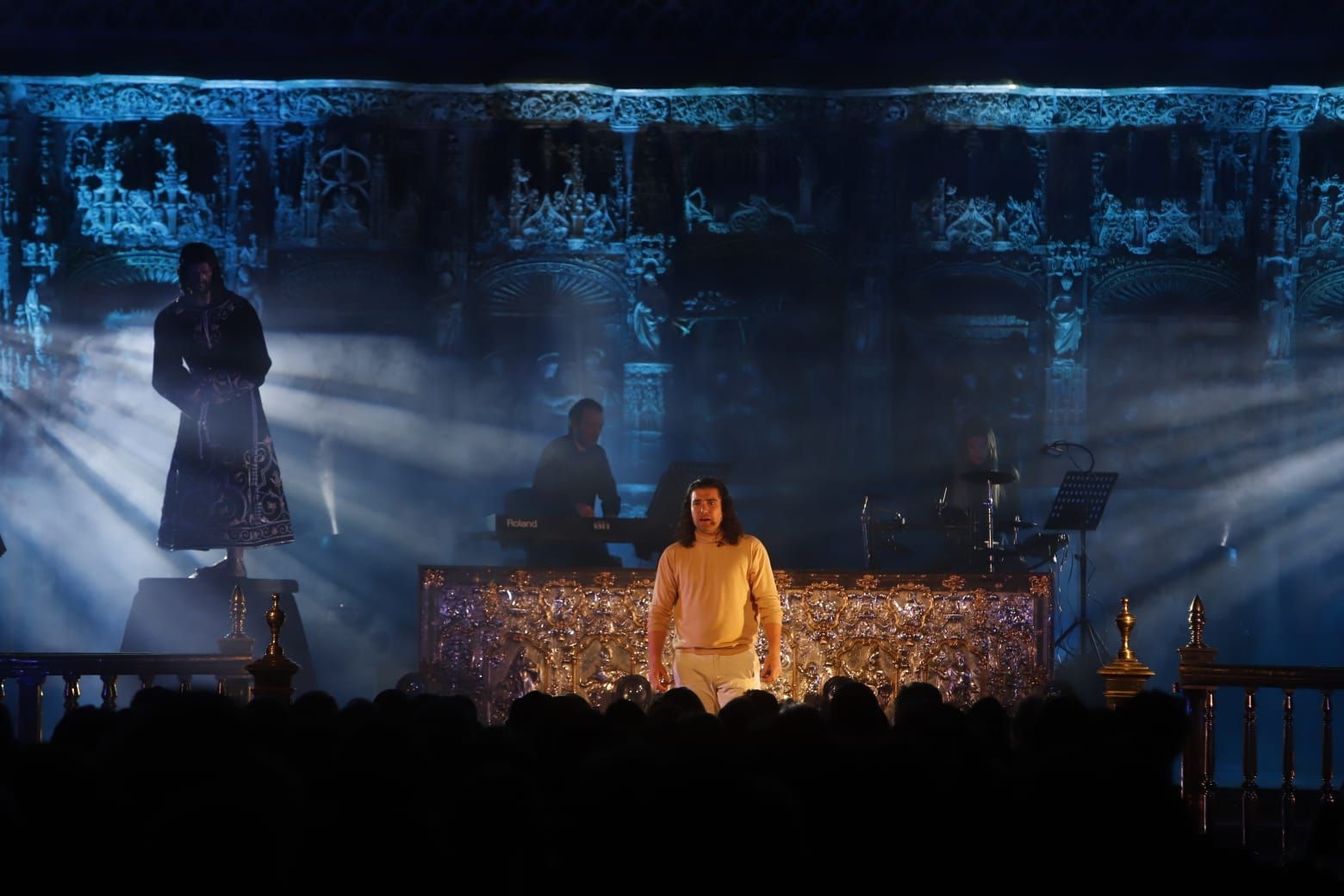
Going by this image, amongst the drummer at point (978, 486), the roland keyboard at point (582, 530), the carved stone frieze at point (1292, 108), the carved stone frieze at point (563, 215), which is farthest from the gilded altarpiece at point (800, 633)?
the carved stone frieze at point (1292, 108)

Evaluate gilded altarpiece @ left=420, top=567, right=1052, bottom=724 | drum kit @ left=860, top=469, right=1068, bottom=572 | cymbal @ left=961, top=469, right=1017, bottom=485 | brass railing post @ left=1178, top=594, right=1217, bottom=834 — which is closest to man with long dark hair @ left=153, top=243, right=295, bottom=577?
gilded altarpiece @ left=420, top=567, right=1052, bottom=724

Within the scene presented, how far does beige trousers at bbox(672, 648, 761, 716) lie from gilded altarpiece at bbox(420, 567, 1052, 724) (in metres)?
1.34

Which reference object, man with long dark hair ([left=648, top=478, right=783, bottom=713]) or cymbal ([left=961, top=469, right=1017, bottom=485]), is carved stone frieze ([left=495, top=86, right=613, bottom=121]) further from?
man with long dark hair ([left=648, top=478, right=783, bottom=713])

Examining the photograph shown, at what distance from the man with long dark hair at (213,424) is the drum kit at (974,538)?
421 centimetres

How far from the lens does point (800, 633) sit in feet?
31.9

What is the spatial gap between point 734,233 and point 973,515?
169 inches

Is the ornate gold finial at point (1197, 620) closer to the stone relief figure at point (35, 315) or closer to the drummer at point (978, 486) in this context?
the drummer at point (978, 486)

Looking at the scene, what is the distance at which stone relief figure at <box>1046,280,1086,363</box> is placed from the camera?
1480 cm

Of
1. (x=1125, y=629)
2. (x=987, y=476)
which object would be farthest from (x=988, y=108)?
(x=1125, y=629)

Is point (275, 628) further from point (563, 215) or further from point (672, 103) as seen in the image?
point (672, 103)

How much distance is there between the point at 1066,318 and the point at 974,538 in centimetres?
392

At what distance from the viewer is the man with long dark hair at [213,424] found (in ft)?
32.8

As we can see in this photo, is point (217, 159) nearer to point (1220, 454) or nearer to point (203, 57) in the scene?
point (203, 57)

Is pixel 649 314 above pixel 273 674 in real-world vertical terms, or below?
above
